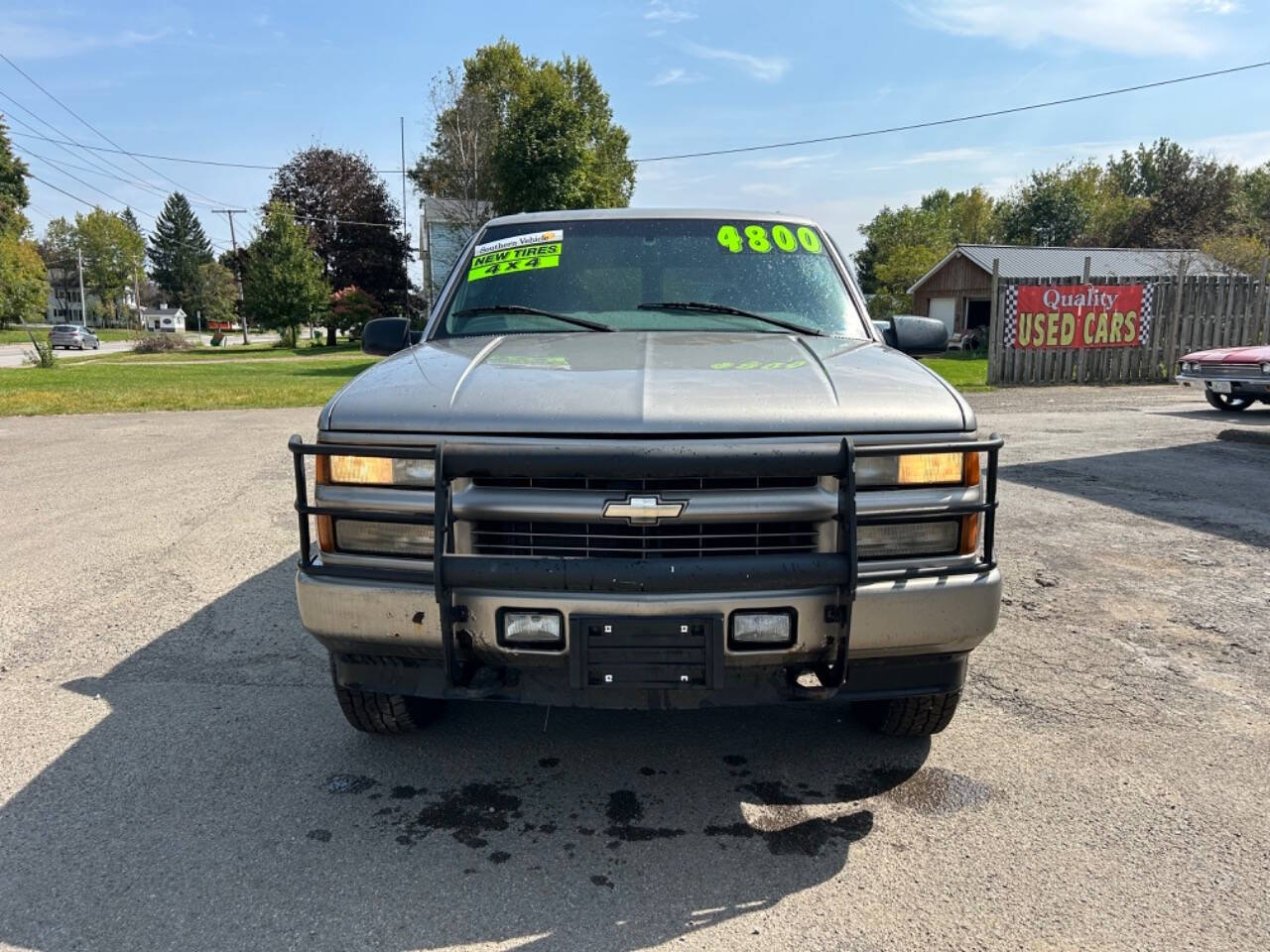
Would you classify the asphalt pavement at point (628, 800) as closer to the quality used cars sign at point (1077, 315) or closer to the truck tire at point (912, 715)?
the truck tire at point (912, 715)

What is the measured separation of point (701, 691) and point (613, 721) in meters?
1.05

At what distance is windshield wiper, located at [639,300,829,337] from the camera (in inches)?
146

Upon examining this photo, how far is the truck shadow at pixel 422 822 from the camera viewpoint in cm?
231

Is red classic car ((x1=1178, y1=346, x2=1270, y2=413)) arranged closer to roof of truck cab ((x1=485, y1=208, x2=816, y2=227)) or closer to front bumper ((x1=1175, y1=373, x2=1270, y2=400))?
front bumper ((x1=1175, y1=373, x2=1270, y2=400))

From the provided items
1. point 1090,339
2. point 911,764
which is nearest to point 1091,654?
point 911,764

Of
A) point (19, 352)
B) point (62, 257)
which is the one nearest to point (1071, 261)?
point (19, 352)

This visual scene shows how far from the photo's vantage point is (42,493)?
307 inches

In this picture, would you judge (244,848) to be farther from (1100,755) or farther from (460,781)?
(1100,755)

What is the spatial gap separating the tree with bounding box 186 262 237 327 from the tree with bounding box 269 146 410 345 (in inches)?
1019

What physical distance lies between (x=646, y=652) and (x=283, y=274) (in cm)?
4170

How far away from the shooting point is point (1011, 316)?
17.8 metres

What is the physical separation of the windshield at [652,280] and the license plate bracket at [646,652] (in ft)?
5.19

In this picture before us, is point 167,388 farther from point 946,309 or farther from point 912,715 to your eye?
point 946,309

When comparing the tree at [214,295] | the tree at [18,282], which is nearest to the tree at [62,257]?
the tree at [214,295]
